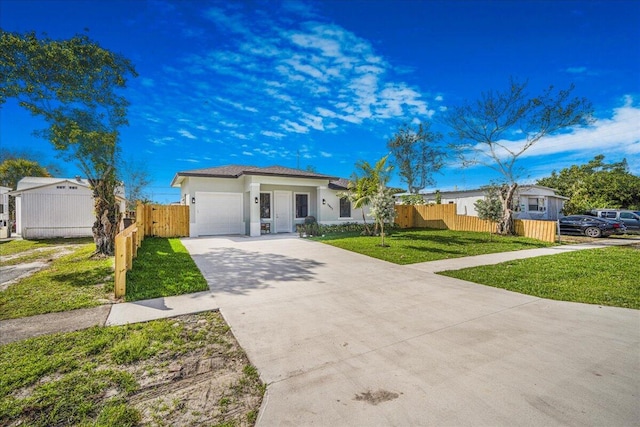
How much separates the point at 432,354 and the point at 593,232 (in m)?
19.1

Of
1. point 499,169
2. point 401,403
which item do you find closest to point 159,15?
point 401,403

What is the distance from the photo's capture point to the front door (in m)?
16.3

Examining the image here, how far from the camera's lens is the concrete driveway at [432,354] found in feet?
6.97

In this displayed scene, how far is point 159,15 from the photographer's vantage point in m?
8.34

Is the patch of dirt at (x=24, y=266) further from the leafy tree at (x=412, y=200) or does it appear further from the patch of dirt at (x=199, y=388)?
the leafy tree at (x=412, y=200)

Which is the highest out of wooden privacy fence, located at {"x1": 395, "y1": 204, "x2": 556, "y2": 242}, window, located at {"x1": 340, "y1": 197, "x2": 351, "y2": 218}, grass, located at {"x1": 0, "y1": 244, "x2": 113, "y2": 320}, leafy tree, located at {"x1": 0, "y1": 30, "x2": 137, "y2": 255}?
A: leafy tree, located at {"x1": 0, "y1": 30, "x2": 137, "y2": 255}

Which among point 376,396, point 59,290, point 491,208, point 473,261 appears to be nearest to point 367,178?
point 491,208

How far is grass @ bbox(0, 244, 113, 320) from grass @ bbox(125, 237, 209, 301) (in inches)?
19.5

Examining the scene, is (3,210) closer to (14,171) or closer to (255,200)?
(14,171)

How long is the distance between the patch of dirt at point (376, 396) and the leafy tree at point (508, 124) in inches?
602

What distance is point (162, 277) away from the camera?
20.5ft

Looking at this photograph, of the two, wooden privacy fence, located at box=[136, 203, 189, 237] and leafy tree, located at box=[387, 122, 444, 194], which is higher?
leafy tree, located at box=[387, 122, 444, 194]

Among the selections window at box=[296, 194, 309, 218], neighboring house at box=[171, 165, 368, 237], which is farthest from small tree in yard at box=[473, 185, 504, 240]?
window at box=[296, 194, 309, 218]

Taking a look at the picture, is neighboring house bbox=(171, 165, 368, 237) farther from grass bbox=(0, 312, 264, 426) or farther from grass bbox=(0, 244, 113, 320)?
grass bbox=(0, 312, 264, 426)
